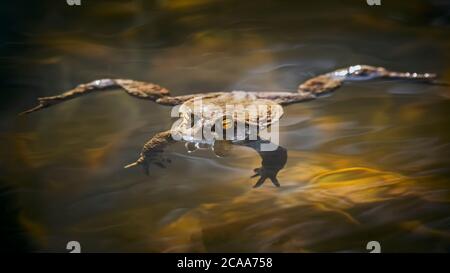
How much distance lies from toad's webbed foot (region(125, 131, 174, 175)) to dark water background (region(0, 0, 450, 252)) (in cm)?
3

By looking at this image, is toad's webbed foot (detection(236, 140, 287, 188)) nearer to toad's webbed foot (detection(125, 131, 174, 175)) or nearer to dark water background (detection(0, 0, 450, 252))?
dark water background (detection(0, 0, 450, 252))

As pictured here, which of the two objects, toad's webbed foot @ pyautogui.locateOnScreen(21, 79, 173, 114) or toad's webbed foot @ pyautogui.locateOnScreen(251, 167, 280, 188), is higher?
toad's webbed foot @ pyautogui.locateOnScreen(21, 79, 173, 114)

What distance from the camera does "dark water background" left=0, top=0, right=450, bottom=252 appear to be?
1614 mm

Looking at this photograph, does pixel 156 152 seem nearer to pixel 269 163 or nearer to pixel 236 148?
pixel 236 148

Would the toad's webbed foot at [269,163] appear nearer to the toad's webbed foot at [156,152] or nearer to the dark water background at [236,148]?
the dark water background at [236,148]

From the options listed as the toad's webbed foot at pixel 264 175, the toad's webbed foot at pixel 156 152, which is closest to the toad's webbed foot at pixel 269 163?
the toad's webbed foot at pixel 264 175

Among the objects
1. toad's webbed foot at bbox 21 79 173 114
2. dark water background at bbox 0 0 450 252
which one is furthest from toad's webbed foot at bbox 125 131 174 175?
toad's webbed foot at bbox 21 79 173 114

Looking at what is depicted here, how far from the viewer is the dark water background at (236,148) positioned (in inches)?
63.6

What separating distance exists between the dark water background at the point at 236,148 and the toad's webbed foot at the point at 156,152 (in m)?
0.03

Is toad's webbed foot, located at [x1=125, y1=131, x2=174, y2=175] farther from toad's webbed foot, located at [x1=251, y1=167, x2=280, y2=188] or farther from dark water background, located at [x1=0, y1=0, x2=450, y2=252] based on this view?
toad's webbed foot, located at [x1=251, y1=167, x2=280, y2=188]

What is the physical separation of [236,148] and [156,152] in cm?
30

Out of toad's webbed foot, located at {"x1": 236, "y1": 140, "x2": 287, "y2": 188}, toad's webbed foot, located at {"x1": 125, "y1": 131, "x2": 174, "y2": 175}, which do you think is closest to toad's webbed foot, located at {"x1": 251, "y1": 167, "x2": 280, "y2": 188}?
toad's webbed foot, located at {"x1": 236, "y1": 140, "x2": 287, "y2": 188}

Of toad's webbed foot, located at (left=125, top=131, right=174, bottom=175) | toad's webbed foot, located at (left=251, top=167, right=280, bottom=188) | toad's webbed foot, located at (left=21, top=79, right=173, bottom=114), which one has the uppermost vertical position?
toad's webbed foot, located at (left=21, top=79, right=173, bottom=114)
